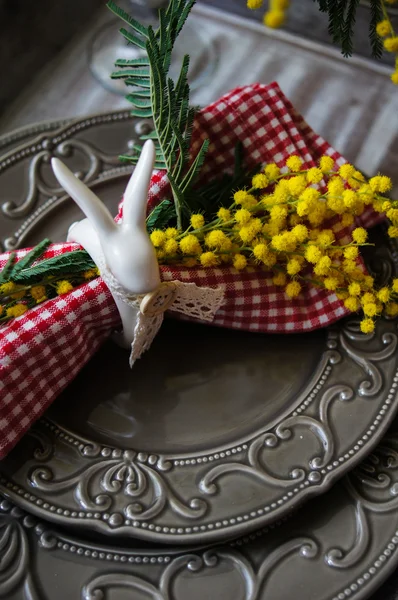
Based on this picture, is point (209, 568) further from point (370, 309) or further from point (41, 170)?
point (41, 170)

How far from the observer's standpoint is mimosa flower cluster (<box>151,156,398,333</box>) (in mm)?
465

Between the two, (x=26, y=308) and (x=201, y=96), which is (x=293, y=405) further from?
(x=201, y=96)

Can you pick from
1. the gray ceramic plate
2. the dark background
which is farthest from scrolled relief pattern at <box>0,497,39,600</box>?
the dark background

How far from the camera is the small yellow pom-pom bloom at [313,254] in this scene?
47 cm

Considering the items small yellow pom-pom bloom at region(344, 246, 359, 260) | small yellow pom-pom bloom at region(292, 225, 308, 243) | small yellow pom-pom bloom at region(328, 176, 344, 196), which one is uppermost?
small yellow pom-pom bloom at region(328, 176, 344, 196)

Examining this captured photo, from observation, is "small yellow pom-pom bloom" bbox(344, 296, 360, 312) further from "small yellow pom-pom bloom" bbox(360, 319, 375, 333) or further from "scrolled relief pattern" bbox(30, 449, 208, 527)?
"scrolled relief pattern" bbox(30, 449, 208, 527)

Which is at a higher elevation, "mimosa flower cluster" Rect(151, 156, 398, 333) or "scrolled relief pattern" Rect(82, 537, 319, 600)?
"mimosa flower cluster" Rect(151, 156, 398, 333)

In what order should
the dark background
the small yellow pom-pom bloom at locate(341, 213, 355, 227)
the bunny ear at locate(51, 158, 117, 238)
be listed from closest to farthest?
the bunny ear at locate(51, 158, 117, 238) → the small yellow pom-pom bloom at locate(341, 213, 355, 227) → the dark background

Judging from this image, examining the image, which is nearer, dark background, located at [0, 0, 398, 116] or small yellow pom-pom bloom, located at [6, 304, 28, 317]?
small yellow pom-pom bloom, located at [6, 304, 28, 317]

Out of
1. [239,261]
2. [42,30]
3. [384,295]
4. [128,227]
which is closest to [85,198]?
[128,227]

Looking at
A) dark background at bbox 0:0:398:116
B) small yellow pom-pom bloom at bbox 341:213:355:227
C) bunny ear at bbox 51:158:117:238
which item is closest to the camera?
bunny ear at bbox 51:158:117:238

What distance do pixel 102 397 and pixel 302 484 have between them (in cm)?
17

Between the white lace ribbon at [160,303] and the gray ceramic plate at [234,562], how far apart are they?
145mm

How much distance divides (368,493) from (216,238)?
0.73 ft
